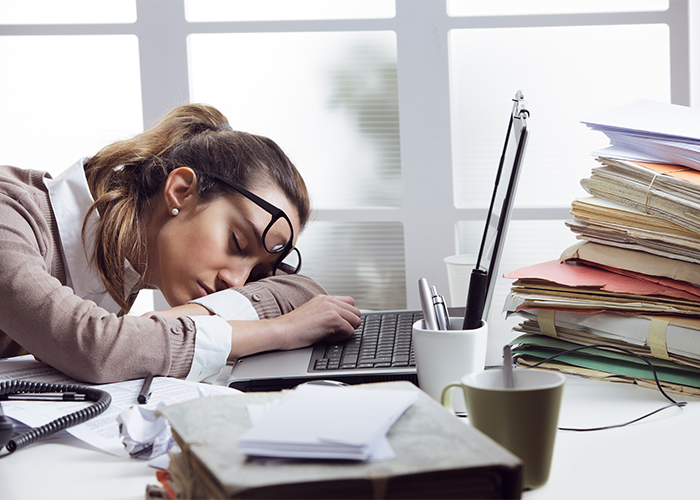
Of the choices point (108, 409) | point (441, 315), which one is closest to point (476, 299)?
point (441, 315)

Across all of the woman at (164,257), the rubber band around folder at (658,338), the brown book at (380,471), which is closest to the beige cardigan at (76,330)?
the woman at (164,257)

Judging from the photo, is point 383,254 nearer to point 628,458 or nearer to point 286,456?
point 628,458

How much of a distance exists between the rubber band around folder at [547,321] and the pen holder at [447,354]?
21 centimetres

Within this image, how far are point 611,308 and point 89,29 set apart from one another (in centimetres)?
150

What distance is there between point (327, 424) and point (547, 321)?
51cm

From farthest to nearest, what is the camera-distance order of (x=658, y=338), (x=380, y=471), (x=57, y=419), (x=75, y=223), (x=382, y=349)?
(x=75, y=223)
(x=382, y=349)
(x=658, y=338)
(x=57, y=419)
(x=380, y=471)

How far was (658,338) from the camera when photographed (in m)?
0.78

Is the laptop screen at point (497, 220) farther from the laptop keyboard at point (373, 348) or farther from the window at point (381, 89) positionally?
the window at point (381, 89)

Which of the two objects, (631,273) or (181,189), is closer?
(631,273)

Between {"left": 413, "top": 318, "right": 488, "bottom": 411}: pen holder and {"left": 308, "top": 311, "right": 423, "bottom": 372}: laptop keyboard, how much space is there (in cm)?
11

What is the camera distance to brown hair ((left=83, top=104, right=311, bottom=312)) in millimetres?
1104

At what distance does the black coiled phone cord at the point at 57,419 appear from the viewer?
616mm

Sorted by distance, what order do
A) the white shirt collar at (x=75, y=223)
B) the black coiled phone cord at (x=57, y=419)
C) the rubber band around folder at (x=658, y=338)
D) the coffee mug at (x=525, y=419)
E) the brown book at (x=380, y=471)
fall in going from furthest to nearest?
the white shirt collar at (x=75, y=223), the rubber band around folder at (x=658, y=338), the black coiled phone cord at (x=57, y=419), the coffee mug at (x=525, y=419), the brown book at (x=380, y=471)

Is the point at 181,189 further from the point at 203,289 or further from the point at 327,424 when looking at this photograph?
the point at 327,424
